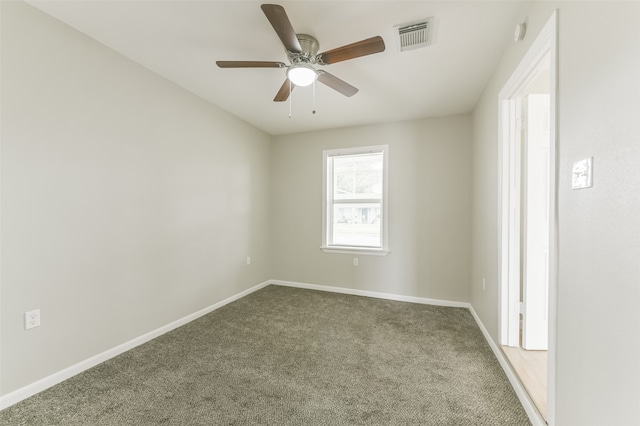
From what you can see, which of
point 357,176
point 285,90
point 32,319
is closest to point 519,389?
point 285,90

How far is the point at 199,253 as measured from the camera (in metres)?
3.08

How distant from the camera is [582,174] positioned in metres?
1.07

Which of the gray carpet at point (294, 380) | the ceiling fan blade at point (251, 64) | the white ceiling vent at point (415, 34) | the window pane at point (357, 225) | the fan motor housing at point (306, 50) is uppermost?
the white ceiling vent at point (415, 34)

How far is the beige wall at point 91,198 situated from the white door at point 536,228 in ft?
10.5

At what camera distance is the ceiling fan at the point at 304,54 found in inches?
60.1

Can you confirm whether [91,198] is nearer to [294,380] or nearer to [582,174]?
[294,380]

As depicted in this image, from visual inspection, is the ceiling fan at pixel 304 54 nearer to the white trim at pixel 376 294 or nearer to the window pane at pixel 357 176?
the window pane at pixel 357 176

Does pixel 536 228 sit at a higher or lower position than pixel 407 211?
lower

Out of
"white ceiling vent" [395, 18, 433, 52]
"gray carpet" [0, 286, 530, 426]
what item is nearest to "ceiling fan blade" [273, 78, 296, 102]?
"white ceiling vent" [395, 18, 433, 52]

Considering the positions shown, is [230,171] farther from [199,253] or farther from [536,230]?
[536,230]

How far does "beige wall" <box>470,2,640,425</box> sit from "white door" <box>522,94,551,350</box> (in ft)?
3.18

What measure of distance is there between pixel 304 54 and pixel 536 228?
89.2 inches

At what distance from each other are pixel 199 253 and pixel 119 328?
101 cm

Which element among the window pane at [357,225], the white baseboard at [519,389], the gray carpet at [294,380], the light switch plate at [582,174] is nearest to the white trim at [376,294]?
the gray carpet at [294,380]
